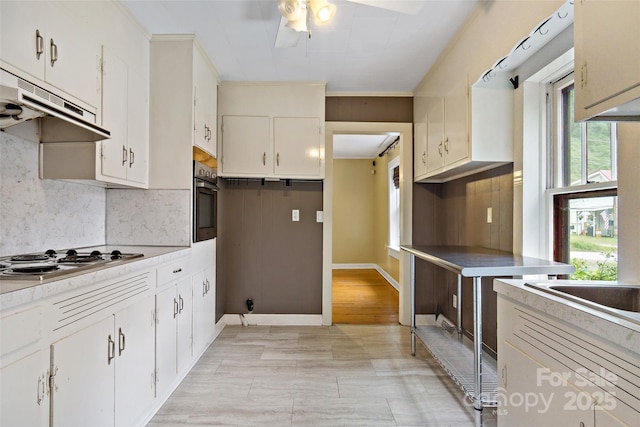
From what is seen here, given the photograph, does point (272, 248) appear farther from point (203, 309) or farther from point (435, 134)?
point (435, 134)

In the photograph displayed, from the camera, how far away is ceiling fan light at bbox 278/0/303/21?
1680 mm

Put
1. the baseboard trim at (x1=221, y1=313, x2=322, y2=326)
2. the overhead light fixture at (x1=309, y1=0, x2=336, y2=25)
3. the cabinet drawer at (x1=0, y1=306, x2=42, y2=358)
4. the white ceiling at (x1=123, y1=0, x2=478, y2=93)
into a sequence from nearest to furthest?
the cabinet drawer at (x1=0, y1=306, x2=42, y2=358) → the overhead light fixture at (x1=309, y1=0, x2=336, y2=25) → the white ceiling at (x1=123, y1=0, x2=478, y2=93) → the baseboard trim at (x1=221, y1=313, x2=322, y2=326)

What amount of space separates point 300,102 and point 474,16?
1.73 metres

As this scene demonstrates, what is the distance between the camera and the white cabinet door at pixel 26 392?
1.01 m

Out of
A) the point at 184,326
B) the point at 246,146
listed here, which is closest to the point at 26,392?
the point at 184,326

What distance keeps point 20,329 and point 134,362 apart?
801 millimetres

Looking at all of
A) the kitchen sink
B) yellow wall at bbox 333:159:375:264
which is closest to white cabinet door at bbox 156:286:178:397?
the kitchen sink

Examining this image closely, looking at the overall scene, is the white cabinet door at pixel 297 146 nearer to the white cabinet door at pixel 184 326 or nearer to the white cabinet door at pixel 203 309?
the white cabinet door at pixel 203 309

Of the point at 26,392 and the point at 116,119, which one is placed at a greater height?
the point at 116,119

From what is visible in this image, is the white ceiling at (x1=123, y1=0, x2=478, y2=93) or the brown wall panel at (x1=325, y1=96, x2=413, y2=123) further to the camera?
the brown wall panel at (x1=325, y1=96, x2=413, y2=123)

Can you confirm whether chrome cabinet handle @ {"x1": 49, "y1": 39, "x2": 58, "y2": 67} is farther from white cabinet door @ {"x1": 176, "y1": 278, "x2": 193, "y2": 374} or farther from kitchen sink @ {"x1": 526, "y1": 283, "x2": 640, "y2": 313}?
kitchen sink @ {"x1": 526, "y1": 283, "x2": 640, "y2": 313}

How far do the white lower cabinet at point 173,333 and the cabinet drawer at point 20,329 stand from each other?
2.96 ft

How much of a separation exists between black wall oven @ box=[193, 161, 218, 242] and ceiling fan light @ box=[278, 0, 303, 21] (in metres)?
1.40

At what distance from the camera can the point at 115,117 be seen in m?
2.16
